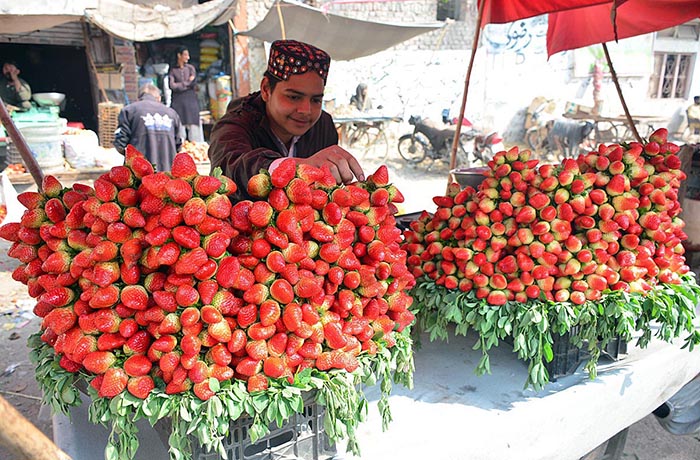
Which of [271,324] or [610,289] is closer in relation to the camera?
[271,324]

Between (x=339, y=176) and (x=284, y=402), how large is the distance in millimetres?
725

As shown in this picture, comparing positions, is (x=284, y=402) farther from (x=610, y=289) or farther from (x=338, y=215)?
(x=610, y=289)

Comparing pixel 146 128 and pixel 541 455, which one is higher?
pixel 146 128

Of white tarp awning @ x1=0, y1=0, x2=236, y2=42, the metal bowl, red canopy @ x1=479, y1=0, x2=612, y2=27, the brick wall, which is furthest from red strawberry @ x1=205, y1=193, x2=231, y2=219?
the brick wall

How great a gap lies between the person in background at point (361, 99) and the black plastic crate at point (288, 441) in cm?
1301

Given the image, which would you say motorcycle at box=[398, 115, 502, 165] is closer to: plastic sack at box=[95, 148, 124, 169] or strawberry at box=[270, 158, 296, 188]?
plastic sack at box=[95, 148, 124, 169]

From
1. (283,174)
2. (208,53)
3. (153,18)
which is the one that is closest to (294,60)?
(283,174)

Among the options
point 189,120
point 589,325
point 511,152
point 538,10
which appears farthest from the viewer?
point 189,120

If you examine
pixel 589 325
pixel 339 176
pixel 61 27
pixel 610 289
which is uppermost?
pixel 61 27

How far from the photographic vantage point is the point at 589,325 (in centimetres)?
179

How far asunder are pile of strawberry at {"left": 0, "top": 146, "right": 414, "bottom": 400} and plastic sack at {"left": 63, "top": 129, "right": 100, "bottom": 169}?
654 centimetres

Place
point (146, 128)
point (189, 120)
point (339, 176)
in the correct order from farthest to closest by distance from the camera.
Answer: point (189, 120) → point (146, 128) → point (339, 176)

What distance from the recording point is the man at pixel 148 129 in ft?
18.5

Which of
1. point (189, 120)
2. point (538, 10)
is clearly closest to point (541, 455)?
point (538, 10)
